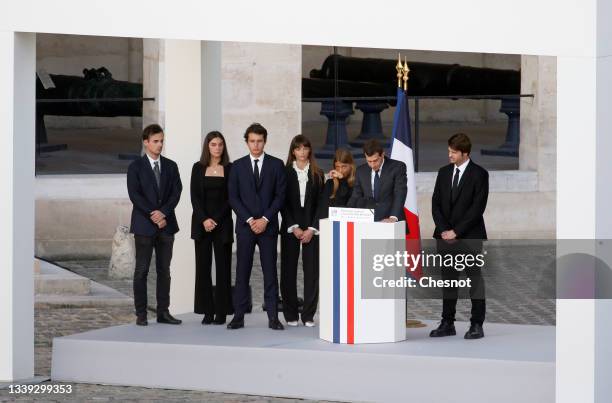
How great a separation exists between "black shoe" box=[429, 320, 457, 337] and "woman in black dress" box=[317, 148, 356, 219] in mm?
1410

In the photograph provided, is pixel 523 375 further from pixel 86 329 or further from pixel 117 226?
pixel 117 226

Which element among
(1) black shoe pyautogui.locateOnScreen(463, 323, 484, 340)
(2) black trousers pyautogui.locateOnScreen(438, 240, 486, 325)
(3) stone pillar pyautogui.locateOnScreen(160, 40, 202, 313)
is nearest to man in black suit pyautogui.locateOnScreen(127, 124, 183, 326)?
(3) stone pillar pyautogui.locateOnScreen(160, 40, 202, 313)

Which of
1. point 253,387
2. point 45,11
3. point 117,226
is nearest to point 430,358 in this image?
point 253,387

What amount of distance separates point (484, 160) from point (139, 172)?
45.2ft

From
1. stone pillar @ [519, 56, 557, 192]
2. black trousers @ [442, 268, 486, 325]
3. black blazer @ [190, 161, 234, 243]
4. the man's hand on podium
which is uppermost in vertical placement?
stone pillar @ [519, 56, 557, 192]

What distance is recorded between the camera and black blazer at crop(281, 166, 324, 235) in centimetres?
1490

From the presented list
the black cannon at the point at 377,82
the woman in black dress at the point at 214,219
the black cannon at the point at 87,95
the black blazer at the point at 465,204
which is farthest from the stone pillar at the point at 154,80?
the black blazer at the point at 465,204

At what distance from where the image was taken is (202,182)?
595 inches

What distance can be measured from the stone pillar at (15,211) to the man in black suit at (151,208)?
1.22 metres

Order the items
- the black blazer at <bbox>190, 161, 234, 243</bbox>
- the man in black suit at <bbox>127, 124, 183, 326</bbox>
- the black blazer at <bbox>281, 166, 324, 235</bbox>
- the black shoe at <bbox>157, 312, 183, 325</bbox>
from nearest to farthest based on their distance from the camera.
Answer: the black blazer at <bbox>281, 166, 324, 235</bbox> → the man in black suit at <bbox>127, 124, 183, 326</bbox> → the black blazer at <bbox>190, 161, 234, 243</bbox> → the black shoe at <bbox>157, 312, 183, 325</bbox>

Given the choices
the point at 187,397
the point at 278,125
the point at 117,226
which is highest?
the point at 278,125

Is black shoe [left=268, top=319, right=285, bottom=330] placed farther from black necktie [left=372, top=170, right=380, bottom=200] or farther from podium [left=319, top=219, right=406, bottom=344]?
black necktie [left=372, top=170, right=380, bottom=200]

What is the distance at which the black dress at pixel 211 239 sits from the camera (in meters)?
15.1

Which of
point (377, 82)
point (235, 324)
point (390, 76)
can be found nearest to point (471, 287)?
point (235, 324)
